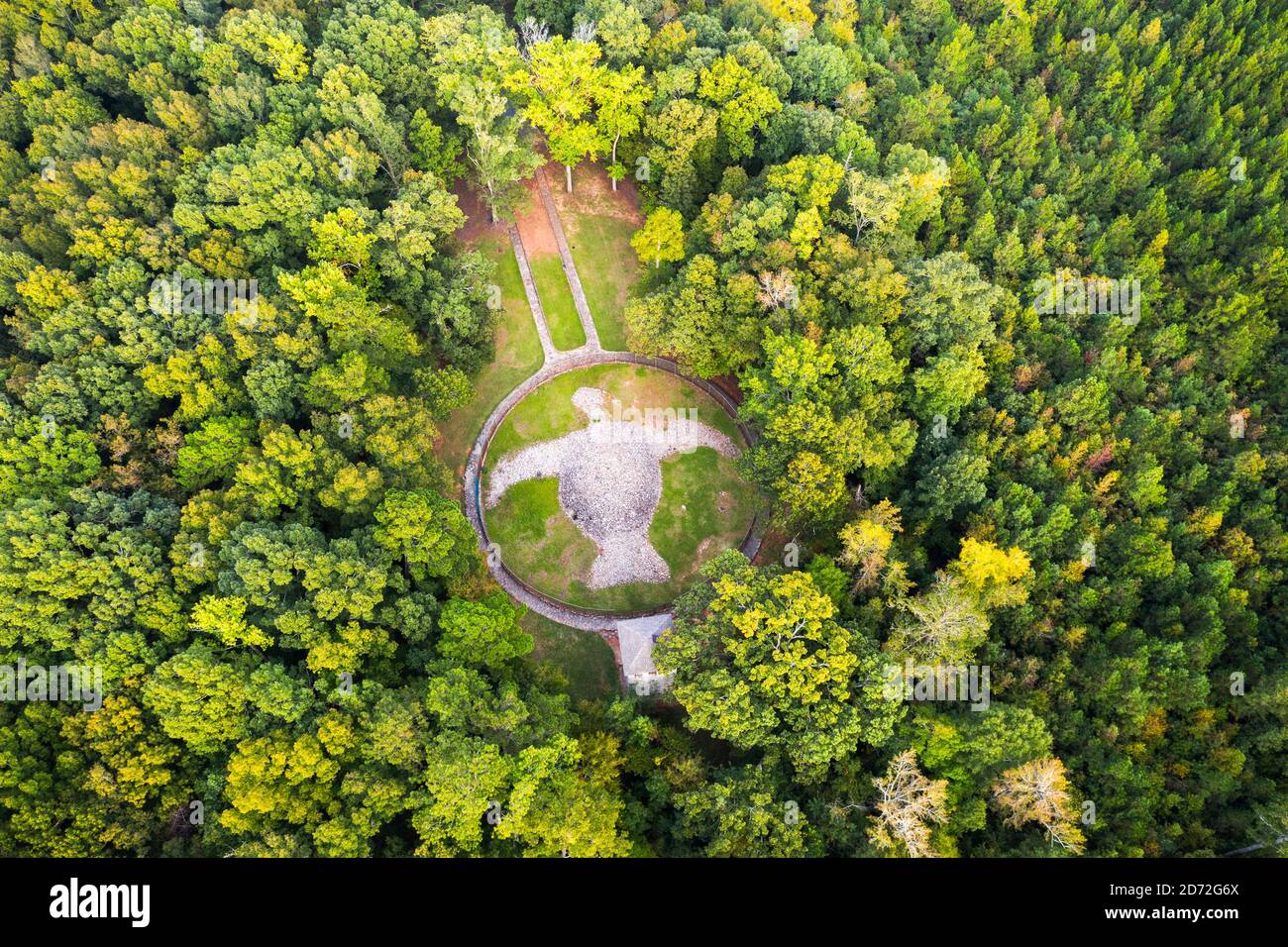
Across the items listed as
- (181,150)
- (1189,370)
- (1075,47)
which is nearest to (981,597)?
(1189,370)

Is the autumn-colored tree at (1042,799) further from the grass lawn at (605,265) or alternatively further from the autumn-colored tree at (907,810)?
the grass lawn at (605,265)

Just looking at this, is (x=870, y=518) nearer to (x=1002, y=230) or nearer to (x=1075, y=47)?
(x=1002, y=230)

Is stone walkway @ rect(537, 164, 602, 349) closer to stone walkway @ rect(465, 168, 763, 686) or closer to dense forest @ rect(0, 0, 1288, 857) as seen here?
stone walkway @ rect(465, 168, 763, 686)

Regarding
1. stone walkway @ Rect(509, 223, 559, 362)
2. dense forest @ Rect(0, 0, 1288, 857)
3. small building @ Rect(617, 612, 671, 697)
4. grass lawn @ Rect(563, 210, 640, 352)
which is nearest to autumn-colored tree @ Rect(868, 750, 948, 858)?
dense forest @ Rect(0, 0, 1288, 857)

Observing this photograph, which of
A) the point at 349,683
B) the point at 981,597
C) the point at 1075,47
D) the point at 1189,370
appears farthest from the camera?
the point at 1075,47

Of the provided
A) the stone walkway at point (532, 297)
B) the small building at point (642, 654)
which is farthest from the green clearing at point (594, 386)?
the small building at point (642, 654)
